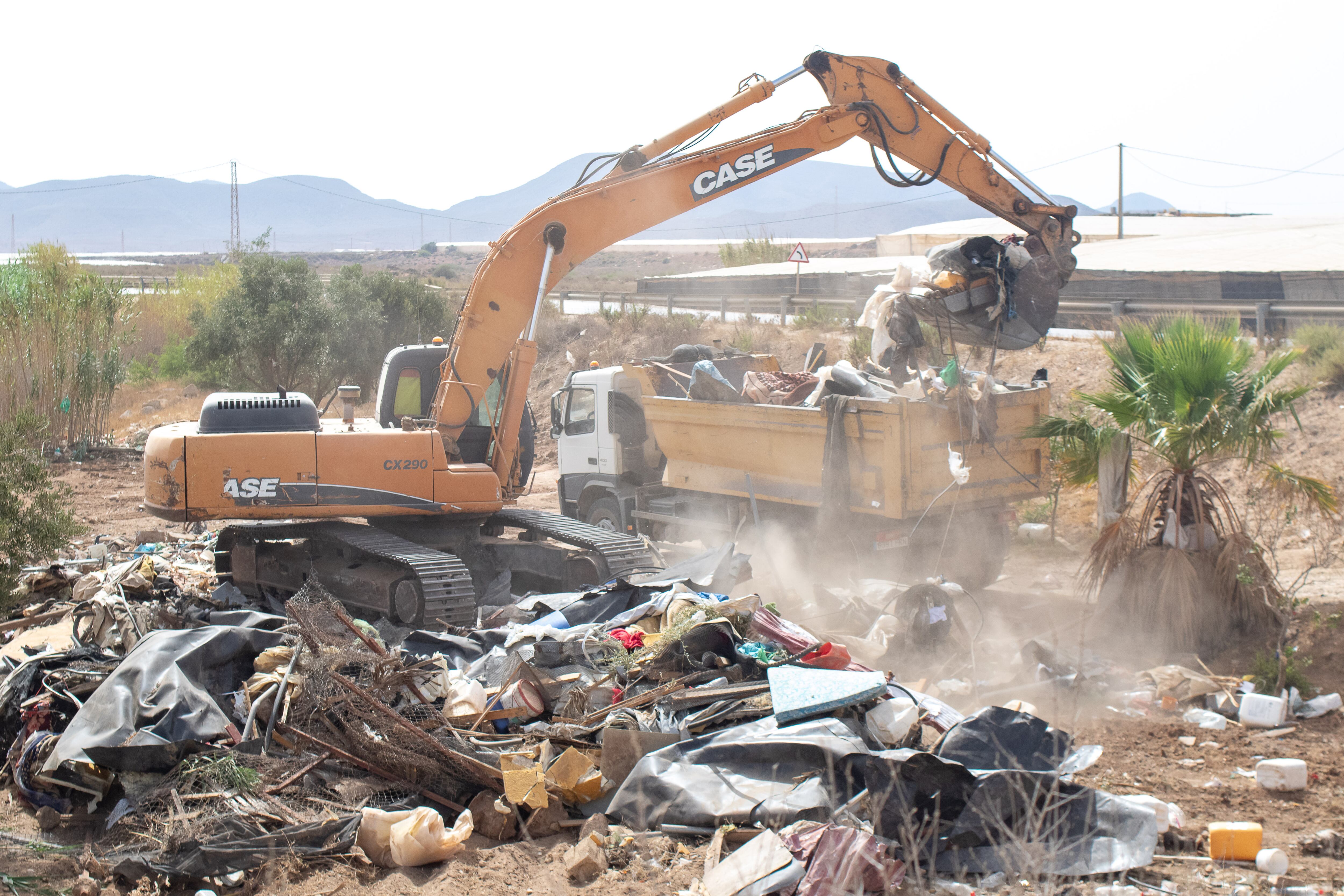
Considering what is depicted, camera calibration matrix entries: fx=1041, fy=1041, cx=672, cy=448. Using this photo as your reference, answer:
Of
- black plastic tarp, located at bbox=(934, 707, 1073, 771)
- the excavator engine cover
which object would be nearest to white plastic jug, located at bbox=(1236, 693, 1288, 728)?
black plastic tarp, located at bbox=(934, 707, 1073, 771)

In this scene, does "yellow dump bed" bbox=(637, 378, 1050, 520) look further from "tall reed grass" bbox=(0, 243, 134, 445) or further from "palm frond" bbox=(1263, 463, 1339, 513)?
"tall reed grass" bbox=(0, 243, 134, 445)

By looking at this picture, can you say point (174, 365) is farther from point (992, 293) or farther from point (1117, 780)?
point (1117, 780)

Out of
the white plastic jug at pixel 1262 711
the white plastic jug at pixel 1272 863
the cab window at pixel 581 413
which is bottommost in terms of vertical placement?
the white plastic jug at pixel 1262 711

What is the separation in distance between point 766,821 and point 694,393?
6975mm

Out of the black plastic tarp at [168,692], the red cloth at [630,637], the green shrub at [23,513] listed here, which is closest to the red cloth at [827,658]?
the red cloth at [630,637]

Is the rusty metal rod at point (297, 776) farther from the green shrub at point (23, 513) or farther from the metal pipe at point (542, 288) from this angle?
the metal pipe at point (542, 288)

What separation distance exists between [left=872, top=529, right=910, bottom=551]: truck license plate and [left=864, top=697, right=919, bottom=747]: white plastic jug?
379 centimetres

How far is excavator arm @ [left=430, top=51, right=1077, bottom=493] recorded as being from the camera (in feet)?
31.7

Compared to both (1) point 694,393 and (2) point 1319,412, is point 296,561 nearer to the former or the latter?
(1) point 694,393

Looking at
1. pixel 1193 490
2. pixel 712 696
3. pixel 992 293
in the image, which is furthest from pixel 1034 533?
pixel 712 696

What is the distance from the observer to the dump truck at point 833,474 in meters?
Result: 9.48

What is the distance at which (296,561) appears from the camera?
33.2ft

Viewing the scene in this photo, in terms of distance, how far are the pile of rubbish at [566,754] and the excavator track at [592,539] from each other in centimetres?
169

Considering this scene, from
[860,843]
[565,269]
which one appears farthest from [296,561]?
[860,843]
